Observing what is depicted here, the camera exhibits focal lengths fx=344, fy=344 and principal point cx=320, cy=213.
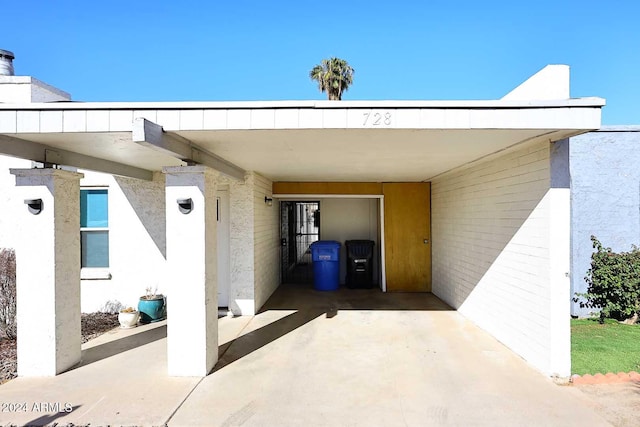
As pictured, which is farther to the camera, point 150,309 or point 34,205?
point 150,309

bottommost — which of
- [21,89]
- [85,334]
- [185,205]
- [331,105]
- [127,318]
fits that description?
[85,334]

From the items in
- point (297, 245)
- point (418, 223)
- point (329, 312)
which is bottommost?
point (329, 312)

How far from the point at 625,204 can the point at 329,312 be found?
18.1 ft

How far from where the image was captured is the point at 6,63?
6.67 m

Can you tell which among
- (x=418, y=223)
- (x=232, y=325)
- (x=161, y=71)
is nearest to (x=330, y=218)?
(x=418, y=223)

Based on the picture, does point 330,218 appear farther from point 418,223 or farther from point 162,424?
point 162,424

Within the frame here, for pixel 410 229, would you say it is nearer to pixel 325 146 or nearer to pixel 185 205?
pixel 325 146

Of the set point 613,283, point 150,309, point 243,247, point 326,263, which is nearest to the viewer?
point 613,283

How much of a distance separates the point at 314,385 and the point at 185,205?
236 cm

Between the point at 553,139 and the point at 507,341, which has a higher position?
the point at 553,139

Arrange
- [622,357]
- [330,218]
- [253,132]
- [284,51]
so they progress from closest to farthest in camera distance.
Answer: [253,132]
[622,357]
[330,218]
[284,51]

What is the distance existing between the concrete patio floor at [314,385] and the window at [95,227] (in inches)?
64.5

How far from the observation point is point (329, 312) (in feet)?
21.0

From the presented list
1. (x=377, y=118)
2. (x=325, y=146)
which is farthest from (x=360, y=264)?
(x=377, y=118)
